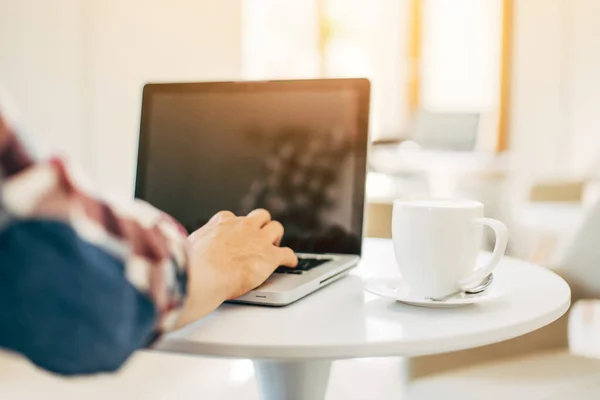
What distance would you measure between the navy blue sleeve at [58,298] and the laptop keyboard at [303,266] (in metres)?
0.40

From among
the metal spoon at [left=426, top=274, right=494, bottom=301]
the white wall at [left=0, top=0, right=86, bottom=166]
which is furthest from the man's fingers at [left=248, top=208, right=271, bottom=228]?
the white wall at [left=0, top=0, right=86, bottom=166]

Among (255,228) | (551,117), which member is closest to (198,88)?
(255,228)

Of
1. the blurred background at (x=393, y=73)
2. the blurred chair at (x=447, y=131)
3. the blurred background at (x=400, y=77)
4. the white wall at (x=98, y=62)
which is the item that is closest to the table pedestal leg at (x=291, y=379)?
the blurred background at (x=400, y=77)

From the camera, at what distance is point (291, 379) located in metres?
0.79

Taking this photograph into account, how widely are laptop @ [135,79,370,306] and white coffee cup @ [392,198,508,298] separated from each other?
0.19 m

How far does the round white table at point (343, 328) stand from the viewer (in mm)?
549

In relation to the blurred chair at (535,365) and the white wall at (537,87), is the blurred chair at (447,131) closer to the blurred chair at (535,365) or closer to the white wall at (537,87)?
the white wall at (537,87)

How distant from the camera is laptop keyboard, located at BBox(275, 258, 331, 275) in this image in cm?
79

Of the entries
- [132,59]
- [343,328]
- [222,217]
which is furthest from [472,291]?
[132,59]

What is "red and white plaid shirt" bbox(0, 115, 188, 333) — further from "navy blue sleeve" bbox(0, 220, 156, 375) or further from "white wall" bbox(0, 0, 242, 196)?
"white wall" bbox(0, 0, 242, 196)

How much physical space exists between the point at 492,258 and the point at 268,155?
0.40 m

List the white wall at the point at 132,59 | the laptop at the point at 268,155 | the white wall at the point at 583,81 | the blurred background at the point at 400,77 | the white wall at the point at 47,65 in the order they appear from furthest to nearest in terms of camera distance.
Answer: the white wall at the point at 583,81 → the white wall at the point at 132,59 → the blurred background at the point at 400,77 → the white wall at the point at 47,65 → the laptop at the point at 268,155

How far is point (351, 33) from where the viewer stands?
5.82m

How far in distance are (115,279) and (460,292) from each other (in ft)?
1.43
